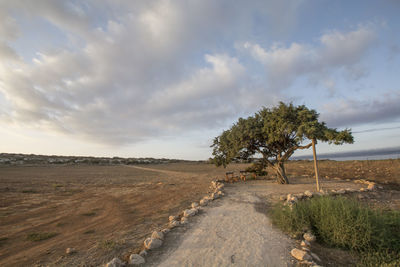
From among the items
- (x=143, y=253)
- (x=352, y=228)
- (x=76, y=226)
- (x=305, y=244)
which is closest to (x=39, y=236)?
(x=76, y=226)

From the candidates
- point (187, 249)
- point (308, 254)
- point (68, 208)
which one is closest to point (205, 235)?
point (187, 249)

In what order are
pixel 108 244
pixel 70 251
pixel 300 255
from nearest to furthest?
pixel 300 255, pixel 70 251, pixel 108 244

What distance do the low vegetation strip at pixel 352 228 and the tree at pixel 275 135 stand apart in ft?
16.2

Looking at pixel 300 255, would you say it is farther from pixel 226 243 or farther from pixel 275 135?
pixel 275 135

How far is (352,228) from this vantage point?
3922mm

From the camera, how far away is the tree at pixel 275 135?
9.17 metres

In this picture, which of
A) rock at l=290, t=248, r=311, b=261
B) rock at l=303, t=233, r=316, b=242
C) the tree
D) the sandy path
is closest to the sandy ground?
the sandy path

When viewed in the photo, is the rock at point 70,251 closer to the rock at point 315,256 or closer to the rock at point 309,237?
the rock at point 315,256

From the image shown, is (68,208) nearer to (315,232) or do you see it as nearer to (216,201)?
(216,201)

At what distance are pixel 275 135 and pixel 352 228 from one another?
696cm

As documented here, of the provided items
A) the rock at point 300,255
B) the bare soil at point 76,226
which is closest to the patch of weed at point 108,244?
the bare soil at point 76,226

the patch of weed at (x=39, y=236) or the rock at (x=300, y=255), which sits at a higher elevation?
the rock at (x=300, y=255)

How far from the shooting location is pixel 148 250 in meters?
4.00

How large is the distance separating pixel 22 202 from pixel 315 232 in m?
12.7
